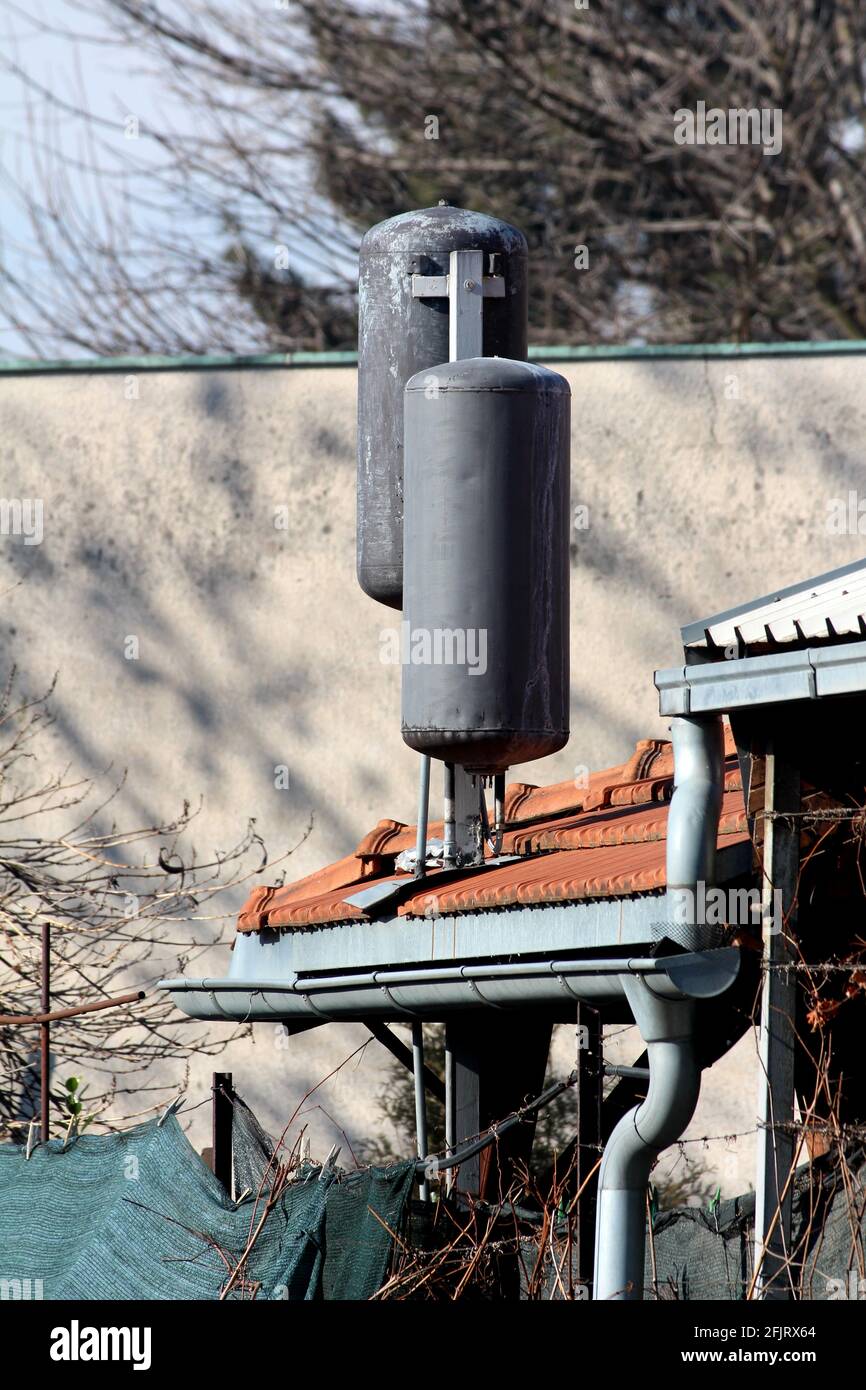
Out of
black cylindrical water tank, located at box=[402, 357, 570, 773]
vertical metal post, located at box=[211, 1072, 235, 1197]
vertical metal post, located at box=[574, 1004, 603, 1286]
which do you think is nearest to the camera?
vertical metal post, located at box=[574, 1004, 603, 1286]

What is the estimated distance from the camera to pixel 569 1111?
10844 millimetres

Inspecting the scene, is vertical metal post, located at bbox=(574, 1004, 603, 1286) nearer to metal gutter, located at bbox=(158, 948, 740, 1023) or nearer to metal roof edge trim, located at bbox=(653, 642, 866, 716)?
metal gutter, located at bbox=(158, 948, 740, 1023)

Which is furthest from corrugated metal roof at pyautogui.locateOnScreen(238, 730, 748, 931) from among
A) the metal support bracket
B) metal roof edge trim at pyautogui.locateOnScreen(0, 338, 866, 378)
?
metal roof edge trim at pyautogui.locateOnScreen(0, 338, 866, 378)

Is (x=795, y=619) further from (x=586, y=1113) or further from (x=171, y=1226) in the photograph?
(x=171, y=1226)

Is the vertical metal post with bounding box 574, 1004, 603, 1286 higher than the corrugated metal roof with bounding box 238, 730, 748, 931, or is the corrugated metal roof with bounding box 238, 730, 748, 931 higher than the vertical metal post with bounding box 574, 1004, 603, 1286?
the corrugated metal roof with bounding box 238, 730, 748, 931

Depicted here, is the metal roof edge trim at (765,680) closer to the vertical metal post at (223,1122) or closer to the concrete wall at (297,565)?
the vertical metal post at (223,1122)

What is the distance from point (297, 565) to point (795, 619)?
23.6ft

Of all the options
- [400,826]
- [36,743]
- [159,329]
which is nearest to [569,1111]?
[400,826]

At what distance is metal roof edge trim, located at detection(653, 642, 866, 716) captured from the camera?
207 inches

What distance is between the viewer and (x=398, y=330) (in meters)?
8.06

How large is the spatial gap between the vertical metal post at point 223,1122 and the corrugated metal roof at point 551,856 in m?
0.73

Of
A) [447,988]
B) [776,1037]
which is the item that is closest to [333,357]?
[447,988]

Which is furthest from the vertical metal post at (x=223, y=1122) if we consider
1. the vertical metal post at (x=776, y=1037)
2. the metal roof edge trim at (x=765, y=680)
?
the metal roof edge trim at (x=765, y=680)

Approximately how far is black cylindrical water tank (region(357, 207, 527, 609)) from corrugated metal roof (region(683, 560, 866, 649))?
2088 millimetres
